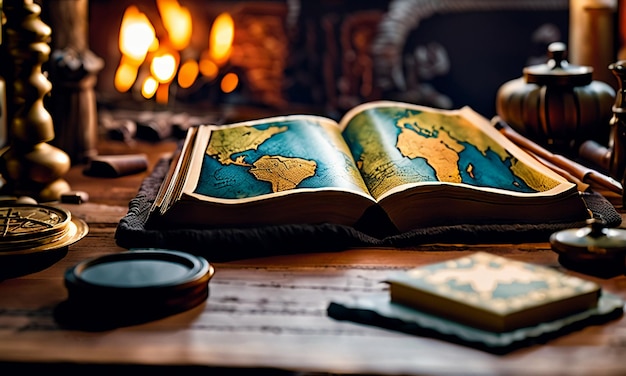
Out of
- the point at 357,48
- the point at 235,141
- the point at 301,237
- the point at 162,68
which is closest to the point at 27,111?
the point at 235,141

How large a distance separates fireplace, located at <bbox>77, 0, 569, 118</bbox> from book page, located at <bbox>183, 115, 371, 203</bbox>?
6.00 ft

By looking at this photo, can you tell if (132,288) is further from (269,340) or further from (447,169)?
(447,169)

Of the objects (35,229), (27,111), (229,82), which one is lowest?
(229,82)

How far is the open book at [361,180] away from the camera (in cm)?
135

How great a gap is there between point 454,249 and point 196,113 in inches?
75.5

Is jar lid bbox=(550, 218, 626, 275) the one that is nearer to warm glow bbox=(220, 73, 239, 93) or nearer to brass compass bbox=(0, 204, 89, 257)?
brass compass bbox=(0, 204, 89, 257)

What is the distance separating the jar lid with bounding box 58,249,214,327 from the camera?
3.41 ft

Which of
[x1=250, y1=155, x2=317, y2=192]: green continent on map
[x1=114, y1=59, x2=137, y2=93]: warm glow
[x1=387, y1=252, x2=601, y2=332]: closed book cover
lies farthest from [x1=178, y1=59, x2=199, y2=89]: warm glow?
[x1=387, y1=252, x2=601, y2=332]: closed book cover

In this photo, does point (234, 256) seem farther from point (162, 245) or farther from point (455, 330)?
point (455, 330)

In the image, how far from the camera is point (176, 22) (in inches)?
137

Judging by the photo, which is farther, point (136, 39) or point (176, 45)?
point (176, 45)

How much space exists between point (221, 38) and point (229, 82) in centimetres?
20

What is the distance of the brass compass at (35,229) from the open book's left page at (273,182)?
159mm

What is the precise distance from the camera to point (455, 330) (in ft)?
3.22
